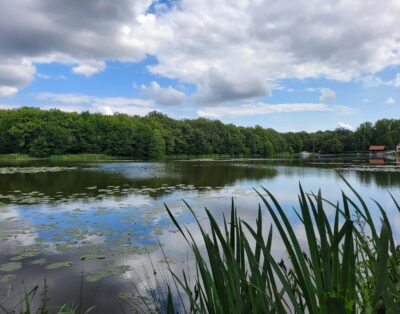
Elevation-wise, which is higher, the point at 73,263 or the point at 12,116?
the point at 12,116

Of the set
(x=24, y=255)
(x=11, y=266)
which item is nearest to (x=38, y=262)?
(x=11, y=266)

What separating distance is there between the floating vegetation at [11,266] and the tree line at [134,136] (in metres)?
58.3

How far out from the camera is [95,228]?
7758mm

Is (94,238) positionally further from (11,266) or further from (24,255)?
(11,266)

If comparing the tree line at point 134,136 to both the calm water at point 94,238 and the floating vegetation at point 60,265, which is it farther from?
the floating vegetation at point 60,265

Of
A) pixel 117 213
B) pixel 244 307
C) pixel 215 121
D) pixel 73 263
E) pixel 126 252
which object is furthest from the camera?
pixel 215 121

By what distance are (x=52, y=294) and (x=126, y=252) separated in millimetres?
1871

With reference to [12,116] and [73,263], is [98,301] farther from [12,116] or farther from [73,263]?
[12,116]

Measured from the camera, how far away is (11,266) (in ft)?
16.8

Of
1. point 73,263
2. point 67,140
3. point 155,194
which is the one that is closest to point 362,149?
point 67,140

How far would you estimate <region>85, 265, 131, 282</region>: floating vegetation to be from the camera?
480 cm

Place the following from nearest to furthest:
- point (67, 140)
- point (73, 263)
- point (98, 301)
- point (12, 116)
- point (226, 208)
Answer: point (98, 301) < point (73, 263) < point (226, 208) < point (67, 140) < point (12, 116)

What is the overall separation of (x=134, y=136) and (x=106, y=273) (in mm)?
66033

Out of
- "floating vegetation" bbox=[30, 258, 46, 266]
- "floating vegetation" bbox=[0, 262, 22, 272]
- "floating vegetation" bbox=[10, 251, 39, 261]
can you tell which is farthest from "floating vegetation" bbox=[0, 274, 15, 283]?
"floating vegetation" bbox=[10, 251, 39, 261]
